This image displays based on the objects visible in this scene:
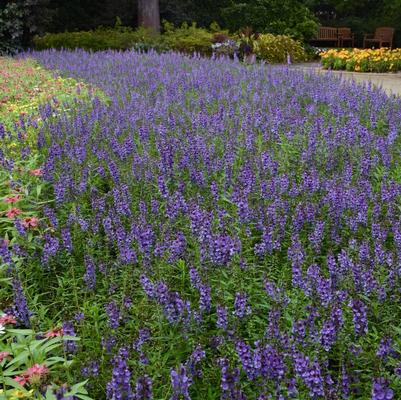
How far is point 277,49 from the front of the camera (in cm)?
2281

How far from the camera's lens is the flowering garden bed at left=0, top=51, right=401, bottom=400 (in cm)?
288

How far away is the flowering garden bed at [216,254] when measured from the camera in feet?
9.46

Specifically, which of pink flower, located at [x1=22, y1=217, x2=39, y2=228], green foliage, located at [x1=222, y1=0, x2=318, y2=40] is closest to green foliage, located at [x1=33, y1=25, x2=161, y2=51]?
green foliage, located at [x1=222, y1=0, x2=318, y2=40]

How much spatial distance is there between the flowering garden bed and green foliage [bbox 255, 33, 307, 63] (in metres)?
15.2

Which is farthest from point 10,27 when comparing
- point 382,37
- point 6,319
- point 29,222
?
point 6,319

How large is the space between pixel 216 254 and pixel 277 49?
20380 mm

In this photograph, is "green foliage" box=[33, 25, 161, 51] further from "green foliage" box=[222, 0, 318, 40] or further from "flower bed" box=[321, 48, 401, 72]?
"green foliage" box=[222, 0, 318, 40]

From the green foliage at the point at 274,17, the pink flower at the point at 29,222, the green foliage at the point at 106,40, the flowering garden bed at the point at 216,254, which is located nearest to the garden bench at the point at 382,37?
the green foliage at the point at 274,17

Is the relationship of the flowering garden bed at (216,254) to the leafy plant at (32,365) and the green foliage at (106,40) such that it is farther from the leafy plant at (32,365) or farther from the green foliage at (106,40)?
the green foliage at (106,40)

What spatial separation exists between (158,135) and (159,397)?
3.88 meters

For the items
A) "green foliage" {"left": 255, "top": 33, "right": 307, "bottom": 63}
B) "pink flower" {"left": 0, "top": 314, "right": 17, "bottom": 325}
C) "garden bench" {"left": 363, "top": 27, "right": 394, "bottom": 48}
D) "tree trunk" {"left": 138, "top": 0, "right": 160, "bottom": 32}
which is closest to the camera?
"pink flower" {"left": 0, "top": 314, "right": 17, "bottom": 325}

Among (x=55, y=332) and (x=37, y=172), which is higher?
(x=37, y=172)

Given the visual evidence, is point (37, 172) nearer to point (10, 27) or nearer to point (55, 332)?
point (55, 332)

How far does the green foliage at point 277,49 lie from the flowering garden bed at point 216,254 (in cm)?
1525
